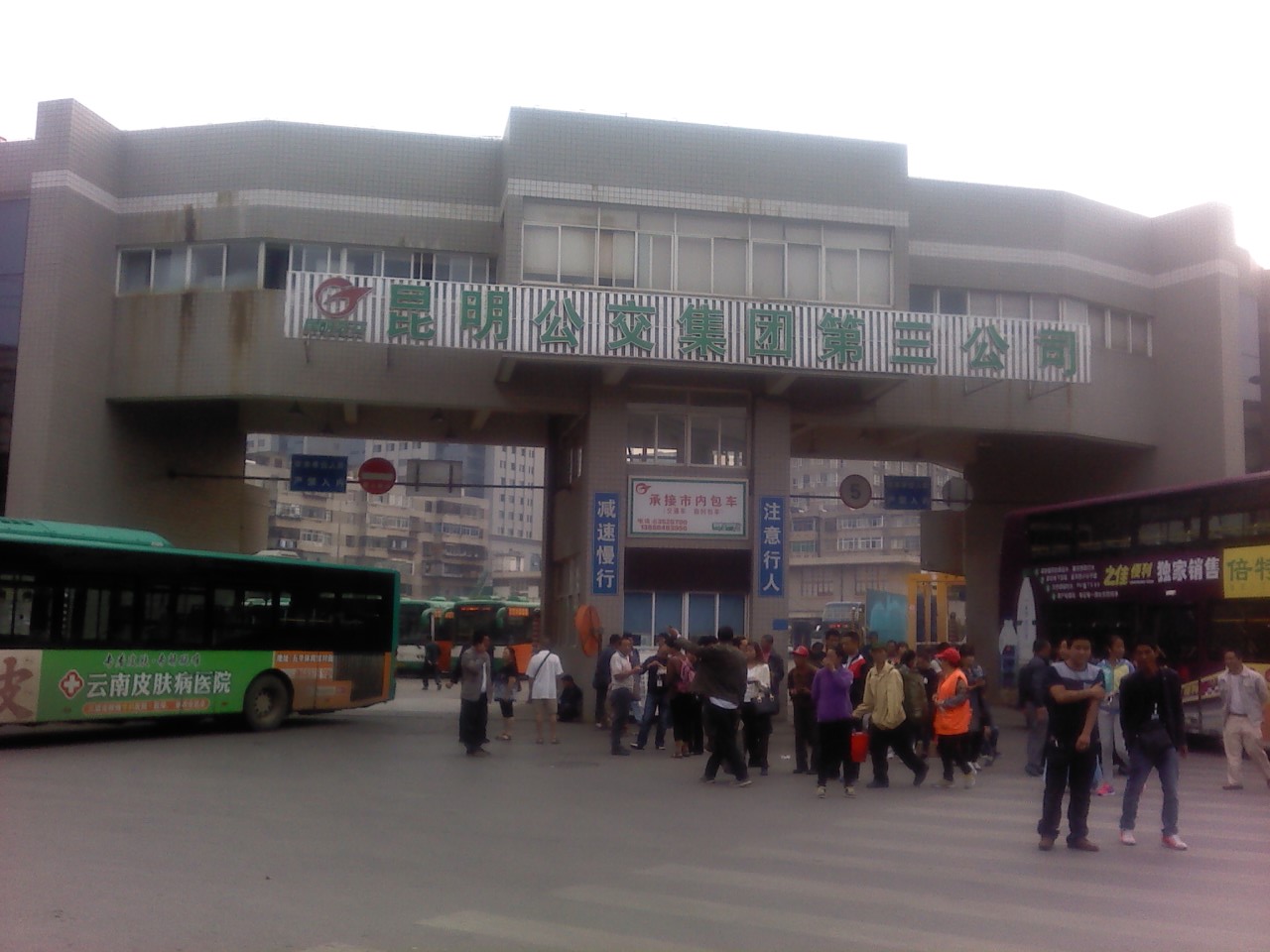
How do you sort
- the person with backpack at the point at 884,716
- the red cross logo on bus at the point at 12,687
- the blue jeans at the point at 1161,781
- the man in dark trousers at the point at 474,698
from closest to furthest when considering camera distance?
the blue jeans at the point at 1161,781
the person with backpack at the point at 884,716
the red cross logo on bus at the point at 12,687
the man in dark trousers at the point at 474,698

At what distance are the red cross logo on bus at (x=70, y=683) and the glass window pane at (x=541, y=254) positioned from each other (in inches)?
448

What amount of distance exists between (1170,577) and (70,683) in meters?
16.0

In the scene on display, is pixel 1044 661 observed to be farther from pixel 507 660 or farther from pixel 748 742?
pixel 507 660

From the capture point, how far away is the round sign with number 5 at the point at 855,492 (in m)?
30.1

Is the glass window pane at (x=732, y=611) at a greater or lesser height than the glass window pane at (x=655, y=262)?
lesser

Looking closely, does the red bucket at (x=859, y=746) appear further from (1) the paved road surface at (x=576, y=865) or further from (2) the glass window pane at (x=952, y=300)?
(2) the glass window pane at (x=952, y=300)

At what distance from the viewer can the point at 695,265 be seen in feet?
83.6

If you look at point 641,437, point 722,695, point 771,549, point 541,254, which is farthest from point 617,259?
point 722,695

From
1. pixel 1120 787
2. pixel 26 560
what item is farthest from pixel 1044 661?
pixel 26 560

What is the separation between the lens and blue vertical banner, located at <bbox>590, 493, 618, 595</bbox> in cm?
2491

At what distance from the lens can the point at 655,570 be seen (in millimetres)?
25625

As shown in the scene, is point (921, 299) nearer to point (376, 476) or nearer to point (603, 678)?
point (603, 678)

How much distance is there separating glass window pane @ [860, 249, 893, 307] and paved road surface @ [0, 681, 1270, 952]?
12700 mm

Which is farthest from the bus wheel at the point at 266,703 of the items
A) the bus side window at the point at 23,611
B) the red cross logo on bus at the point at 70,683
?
the bus side window at the point at 23,611
